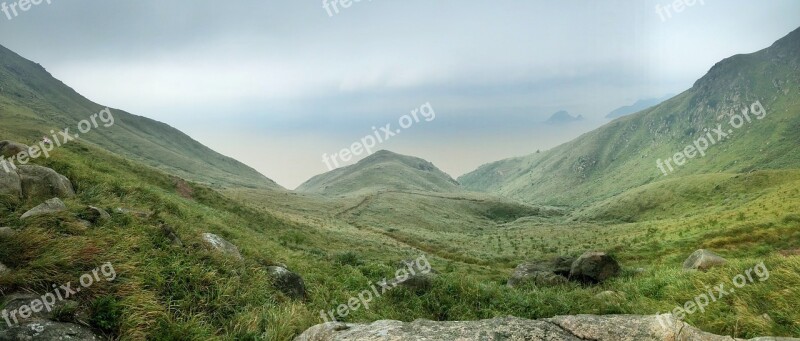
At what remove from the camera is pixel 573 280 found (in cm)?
2220

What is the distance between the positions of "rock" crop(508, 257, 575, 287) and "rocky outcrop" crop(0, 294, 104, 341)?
2032 centimetres

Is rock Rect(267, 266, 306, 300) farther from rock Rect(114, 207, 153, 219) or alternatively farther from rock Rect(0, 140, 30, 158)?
rock Rect(0, 140, 30, 158)

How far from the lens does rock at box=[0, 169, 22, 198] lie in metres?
12.0

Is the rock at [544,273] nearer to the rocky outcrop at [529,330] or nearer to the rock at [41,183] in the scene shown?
the rocky outcrop at [529,330]

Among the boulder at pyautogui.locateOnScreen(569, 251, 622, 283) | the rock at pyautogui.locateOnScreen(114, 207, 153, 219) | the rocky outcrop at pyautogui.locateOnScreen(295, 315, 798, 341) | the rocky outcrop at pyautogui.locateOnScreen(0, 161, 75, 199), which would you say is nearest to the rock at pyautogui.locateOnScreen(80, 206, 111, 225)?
the rock at pyautogui.locateOnScreen(114, 207, 153, 219)

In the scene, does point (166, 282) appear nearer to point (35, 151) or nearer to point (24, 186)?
point (24, 186)

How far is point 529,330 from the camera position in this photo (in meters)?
7.14

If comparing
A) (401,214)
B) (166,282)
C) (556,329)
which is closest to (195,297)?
(166,282)
